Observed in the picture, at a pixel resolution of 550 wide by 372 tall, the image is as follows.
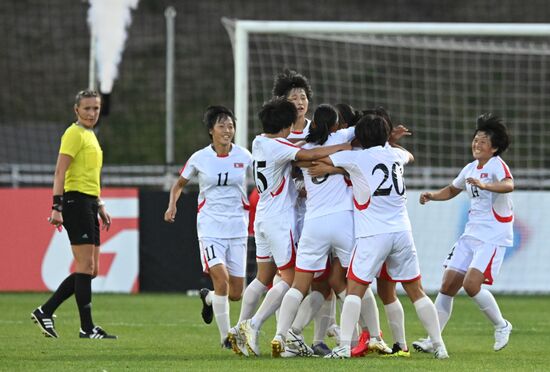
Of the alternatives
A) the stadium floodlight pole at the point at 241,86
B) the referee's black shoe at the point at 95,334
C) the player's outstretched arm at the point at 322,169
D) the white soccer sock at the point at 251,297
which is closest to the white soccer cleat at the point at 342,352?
the white soccer sock at the point at 251,297

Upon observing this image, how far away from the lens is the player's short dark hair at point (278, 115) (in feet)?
31.9

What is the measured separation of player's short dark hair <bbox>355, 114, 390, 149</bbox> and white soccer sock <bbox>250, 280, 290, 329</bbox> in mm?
1367

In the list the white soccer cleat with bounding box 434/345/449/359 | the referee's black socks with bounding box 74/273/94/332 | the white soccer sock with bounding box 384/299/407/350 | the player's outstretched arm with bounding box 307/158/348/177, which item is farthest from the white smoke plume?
the white soccer cleat with bounding box 434/345/449/359

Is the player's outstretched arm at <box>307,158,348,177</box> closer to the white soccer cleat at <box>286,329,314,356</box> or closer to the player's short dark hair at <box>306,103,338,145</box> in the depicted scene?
the player's short dark hair at <box>306,103,338,145</box>

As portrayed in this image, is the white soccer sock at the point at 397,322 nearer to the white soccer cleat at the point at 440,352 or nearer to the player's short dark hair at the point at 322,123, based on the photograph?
the white soccer cleat at the point at 440,352

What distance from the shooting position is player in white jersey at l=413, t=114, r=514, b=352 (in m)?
10.4

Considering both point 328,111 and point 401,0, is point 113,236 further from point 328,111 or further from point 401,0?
point 401,0

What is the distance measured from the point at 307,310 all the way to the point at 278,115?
157cm

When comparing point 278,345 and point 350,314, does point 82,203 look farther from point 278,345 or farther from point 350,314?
point 350,314

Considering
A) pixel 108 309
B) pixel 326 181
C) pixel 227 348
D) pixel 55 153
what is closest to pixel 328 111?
pixel 326 181

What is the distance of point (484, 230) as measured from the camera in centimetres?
1055

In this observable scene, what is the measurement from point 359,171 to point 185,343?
103 inches

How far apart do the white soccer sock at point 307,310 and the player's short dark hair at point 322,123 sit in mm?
1269

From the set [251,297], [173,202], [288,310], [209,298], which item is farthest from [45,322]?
[288,310]
